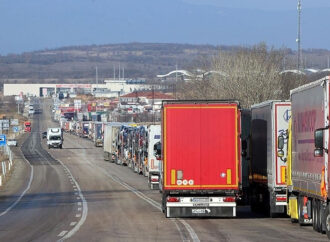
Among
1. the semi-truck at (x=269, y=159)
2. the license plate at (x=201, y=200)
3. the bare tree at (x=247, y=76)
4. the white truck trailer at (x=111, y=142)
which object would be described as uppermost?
the bare tree at (x=247, y=76)

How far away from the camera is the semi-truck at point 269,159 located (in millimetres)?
29859

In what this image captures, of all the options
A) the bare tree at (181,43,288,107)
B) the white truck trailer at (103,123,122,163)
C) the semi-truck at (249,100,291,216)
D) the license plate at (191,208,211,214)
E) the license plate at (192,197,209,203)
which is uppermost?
the bare tree at (181,43,288,107)

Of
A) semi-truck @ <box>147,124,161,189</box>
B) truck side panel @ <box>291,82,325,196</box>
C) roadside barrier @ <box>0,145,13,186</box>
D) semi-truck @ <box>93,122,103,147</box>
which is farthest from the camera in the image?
semi-truck @ <box>93,122,103,147</box>

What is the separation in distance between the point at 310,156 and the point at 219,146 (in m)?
5.47

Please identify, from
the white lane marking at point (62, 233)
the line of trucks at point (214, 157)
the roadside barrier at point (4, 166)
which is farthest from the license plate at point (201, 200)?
the roadside barrier at point (4, 166)

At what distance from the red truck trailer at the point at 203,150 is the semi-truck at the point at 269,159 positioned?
1029 millimetres

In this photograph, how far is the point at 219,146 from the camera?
98.1ft

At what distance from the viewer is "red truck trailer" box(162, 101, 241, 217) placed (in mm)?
29812

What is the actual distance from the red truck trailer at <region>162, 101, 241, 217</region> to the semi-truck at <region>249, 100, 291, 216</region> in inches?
40.5

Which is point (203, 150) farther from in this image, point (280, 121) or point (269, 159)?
point (280, 121)

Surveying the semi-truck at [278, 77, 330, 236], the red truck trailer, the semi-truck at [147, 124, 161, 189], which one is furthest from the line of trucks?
the semi-truck at [147, 124, 161, 189]

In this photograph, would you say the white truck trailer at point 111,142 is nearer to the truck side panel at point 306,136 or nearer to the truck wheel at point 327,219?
the truck side panel at point 306,136

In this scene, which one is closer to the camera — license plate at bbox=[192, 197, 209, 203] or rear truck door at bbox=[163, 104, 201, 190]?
rear truck door at bbox=[163, 104, 201, 190]

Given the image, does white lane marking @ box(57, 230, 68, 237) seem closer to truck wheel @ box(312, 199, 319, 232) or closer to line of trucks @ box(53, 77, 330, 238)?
line of trucks @ box(53, 77, 330, 238)
